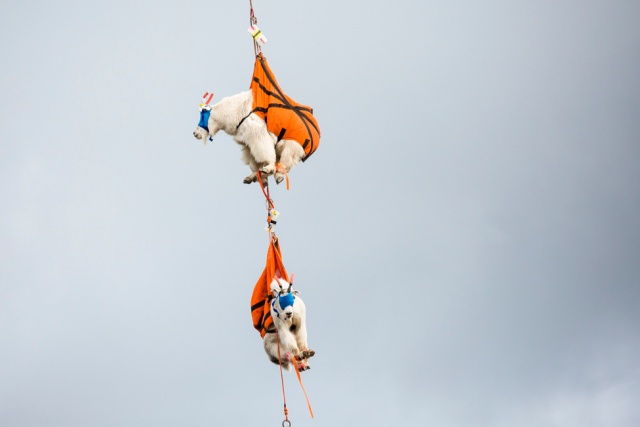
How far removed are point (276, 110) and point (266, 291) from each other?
4.25m

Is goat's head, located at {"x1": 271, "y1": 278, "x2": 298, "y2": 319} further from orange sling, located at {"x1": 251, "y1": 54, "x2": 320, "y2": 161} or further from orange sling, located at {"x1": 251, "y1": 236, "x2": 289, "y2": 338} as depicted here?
orange sling, located at {"x1": 251, "y1": 54, "x2": 320, "y2": 161}

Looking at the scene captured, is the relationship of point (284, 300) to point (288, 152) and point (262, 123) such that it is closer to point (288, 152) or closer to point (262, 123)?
point (288, 152)

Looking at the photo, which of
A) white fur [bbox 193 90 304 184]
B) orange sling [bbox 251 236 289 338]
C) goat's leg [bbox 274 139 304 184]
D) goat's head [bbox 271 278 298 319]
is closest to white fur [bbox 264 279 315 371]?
goat's head [bbox 271 278 298 319]

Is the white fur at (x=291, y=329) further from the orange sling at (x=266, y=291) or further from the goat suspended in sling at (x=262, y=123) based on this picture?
the goat suspended in sling at (x=262, y=123)

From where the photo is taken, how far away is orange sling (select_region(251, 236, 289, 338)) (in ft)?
110

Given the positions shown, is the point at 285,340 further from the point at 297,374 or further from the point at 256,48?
the point at 256,48

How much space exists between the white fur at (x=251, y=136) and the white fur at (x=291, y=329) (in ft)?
9.06

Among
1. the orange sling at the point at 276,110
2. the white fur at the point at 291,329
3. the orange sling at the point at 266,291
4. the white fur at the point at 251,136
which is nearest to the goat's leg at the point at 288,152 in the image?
the white fur at the point at 251,136

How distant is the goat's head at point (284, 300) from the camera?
1281 inches

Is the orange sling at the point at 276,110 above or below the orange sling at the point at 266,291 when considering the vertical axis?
above

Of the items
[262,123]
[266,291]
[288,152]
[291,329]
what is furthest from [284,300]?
[262,123]

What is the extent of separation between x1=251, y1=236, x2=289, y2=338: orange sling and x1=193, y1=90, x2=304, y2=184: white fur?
5.60 feet

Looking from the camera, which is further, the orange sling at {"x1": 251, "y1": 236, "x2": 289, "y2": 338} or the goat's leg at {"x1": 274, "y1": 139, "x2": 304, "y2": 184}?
the goat's leg at {"x1": 274, "y1": 139, "x2": 304, "y2": 184}

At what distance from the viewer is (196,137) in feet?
112
